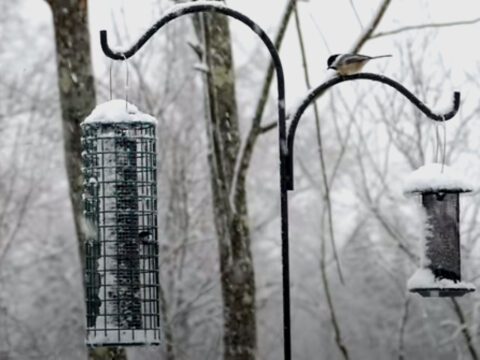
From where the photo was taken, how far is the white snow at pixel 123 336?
189 inches

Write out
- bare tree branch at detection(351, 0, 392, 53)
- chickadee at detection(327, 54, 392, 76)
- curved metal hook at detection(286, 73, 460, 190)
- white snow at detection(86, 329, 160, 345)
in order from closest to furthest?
1. curved metal hook at detection(286, 73, 460, 190)
2. chickadee at detection(327, 54, 392, 76)
3. white snow at detection(86, 329, 160, 345)
4. bare tree branch at detection(351, 0, 392, 53)

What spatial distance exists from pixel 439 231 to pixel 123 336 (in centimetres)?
164

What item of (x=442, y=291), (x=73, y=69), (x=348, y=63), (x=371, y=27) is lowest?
(x=442, y=291)

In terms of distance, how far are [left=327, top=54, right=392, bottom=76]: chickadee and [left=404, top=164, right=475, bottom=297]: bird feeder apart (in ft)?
2.73

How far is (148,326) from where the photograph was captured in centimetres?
497

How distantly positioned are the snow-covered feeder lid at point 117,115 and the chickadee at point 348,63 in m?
0.98

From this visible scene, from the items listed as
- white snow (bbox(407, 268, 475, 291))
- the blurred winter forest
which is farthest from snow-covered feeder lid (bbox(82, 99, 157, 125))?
the blurred winter forest

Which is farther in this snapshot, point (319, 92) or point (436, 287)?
point (436, 287)

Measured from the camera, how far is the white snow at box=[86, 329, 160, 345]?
15.8 ft

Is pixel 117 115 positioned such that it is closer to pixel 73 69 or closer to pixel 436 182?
pixel 436 182

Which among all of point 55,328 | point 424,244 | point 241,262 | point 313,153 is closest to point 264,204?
point 313,153

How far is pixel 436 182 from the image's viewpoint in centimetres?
499

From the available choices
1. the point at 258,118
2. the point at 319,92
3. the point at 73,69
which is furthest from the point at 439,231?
the point at 73,69

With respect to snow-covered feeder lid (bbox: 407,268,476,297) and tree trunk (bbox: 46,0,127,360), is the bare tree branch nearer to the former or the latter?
tree trunk (bbox: 46,0,127,360)
